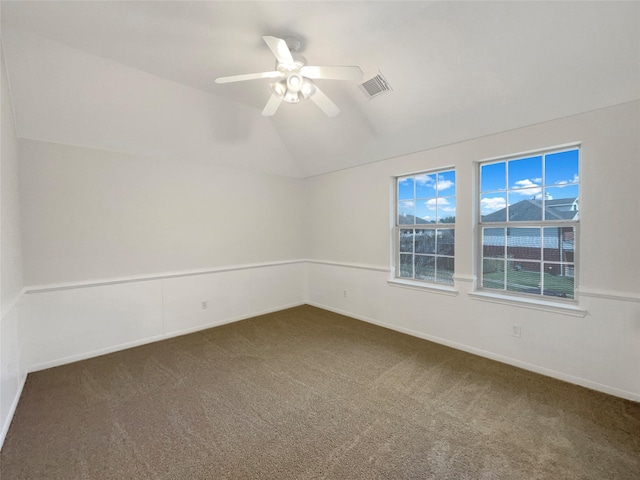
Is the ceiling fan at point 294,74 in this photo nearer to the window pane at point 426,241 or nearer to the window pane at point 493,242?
the window pane at point 426,241

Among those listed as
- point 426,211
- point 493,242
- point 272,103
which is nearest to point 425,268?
point 426,211

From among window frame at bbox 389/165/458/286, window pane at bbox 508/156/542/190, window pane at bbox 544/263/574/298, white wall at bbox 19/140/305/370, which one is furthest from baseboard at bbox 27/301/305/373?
window pane at bbox 508/156/542/190

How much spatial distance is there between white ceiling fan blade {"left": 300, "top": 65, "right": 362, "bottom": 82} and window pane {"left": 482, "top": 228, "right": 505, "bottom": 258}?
87.2 inches

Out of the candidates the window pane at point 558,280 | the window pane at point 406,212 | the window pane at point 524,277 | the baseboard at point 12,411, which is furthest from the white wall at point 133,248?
the window pane at point 558,280

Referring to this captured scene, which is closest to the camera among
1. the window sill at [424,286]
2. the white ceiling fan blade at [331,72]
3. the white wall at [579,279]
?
the white ceiling fan blade at [331,72]

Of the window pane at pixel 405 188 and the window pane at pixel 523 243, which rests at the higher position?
the window pane at pixel 405 188

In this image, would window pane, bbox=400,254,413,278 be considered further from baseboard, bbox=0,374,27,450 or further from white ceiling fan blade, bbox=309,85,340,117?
baseboard, bbox=0,374,27,450

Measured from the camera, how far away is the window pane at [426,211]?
371 centimetres

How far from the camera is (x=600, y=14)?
6.28ft

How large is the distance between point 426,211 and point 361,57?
Answer: 2.03 meters

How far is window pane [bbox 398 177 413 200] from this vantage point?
3.93 m

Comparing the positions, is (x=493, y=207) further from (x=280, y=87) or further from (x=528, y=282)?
(x=280, y=87)

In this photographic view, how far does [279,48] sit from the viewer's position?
204cm

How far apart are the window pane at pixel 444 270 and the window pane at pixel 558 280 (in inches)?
36.6
